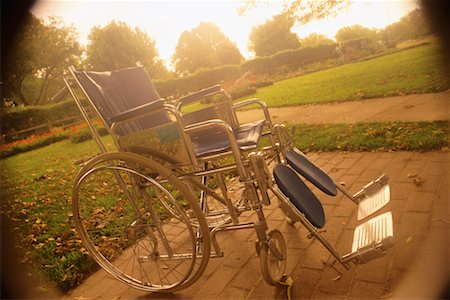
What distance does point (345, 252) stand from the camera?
210 centimetres

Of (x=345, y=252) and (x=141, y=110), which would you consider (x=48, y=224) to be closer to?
(x=141, y=110)

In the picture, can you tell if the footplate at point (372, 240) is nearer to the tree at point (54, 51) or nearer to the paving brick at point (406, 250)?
the paving brick at point (406, 250)

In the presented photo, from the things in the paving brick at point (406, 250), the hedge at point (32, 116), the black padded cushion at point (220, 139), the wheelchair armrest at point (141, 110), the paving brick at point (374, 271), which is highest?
the hedge at point (32, 116)

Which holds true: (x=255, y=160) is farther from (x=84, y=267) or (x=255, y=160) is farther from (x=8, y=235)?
(x=8, y=235)

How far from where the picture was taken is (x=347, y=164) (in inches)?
141

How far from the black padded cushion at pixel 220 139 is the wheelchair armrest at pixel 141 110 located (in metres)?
→ 0.46

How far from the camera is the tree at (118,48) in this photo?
3138cm

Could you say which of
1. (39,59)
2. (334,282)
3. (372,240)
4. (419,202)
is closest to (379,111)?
(419,202)

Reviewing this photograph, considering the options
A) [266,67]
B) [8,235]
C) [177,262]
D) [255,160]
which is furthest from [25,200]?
[266,67]

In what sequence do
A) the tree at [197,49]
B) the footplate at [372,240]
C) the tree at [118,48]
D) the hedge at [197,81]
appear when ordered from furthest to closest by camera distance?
1. the tree at [197,49]
2. the tree at [118,48]
3. the hedge at [197,81]
4. the footplate at [372,240]

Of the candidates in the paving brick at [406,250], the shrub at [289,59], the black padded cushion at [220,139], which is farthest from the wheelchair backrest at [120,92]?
the shrub at [289,59]

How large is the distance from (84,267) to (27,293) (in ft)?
1.48

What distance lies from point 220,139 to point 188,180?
0.39m

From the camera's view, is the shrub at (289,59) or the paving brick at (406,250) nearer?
the paving brick at (406,250)
